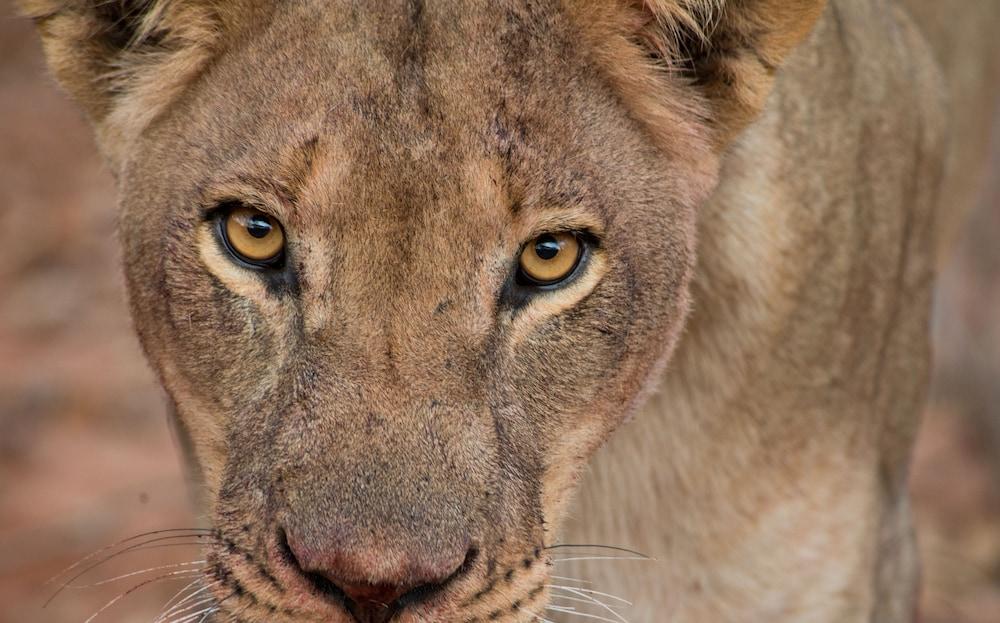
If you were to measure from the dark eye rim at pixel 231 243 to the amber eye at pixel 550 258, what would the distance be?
0.39 m

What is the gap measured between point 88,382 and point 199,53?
4.00m

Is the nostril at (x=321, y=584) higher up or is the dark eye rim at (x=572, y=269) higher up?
the dark eye rim at (x=572, y=269)

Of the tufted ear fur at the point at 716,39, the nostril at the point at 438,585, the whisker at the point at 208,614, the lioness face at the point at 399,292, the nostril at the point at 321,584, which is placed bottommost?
the whisker at the point at 208,614

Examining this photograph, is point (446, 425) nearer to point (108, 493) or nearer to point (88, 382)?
point (108, 493)

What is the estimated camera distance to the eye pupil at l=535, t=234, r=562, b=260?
2.58 metres

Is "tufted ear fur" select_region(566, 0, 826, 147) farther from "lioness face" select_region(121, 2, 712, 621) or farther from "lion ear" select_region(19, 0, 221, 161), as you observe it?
"lion ear" select_region(19, 0, 221, 161)

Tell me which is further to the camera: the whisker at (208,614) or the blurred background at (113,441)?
the blurred background at (113,441)

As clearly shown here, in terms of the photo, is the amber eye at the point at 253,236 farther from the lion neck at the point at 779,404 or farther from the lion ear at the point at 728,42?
the lion neck at the point at 779,404

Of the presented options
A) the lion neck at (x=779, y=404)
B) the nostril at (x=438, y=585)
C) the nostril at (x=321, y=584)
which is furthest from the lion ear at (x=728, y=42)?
the nostril at (x=321, y=584)

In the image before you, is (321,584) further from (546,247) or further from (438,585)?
(546,247)

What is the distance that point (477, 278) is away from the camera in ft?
8.20

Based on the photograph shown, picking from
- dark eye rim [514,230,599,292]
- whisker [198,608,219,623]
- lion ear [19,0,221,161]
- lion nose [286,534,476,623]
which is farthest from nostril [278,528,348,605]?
lion ear [19,0,221,161]

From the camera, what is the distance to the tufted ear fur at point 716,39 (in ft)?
9.05

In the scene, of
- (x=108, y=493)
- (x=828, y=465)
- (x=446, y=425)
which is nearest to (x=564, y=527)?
(x=828, y=465)
